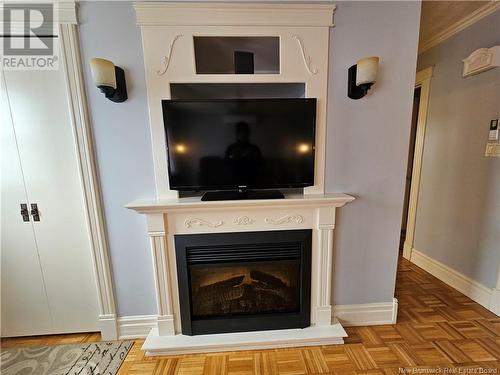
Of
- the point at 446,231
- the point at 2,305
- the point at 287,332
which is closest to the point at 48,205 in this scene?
the point at 2,305

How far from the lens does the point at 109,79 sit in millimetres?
1281

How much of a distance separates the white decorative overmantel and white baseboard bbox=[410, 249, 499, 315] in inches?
57.1

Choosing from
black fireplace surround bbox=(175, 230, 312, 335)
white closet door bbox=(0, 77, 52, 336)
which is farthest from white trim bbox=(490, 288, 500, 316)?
white closet door bbox=(0, 77, 52, 336)

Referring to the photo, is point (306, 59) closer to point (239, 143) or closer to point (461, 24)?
point (239, 143)

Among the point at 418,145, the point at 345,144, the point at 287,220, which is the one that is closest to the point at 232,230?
the point at 287,220

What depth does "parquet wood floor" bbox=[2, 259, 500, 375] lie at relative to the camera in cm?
140

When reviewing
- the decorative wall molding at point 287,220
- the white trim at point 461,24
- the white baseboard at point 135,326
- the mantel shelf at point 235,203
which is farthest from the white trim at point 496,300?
the white baseboard at point 135,326

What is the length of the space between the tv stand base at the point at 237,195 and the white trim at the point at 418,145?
2.11 meters

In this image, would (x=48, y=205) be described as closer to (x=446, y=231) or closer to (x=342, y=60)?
(x=342, y=60)

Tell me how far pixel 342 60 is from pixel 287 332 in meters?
1.99

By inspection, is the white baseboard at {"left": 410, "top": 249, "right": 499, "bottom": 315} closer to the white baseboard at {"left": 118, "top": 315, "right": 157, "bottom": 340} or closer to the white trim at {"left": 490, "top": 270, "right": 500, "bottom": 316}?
the white trim at {"left": 490, "top": 270, "right": 500, "bottom": 316}

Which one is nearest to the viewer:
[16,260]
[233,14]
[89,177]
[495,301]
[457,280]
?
[233,14]

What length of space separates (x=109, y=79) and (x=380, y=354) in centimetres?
253

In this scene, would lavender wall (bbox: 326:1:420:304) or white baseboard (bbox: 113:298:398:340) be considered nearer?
lavender wall (bbox: 326:1:420:304)
